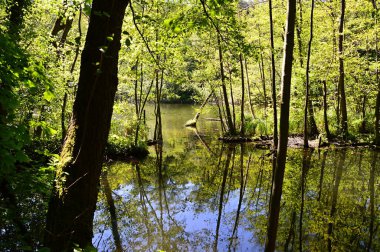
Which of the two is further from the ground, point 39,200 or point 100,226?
point 39,200

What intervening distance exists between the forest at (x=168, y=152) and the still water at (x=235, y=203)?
48 mm

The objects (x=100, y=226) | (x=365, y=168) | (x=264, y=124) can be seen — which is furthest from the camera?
(x=264, y=124)

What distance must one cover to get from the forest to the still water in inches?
1.9

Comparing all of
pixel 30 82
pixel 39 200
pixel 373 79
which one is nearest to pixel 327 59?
pixel 373 79

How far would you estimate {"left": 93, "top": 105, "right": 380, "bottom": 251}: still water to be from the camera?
7387 millimetres

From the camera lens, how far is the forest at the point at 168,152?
239cm

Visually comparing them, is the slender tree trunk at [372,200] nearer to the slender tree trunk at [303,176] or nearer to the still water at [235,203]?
the still water at [235,203]

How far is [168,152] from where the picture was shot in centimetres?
1864

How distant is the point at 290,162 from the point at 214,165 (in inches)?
136

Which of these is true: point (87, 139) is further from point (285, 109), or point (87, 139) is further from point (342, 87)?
point (342, 87)

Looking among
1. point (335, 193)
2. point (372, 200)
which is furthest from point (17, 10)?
point (372, 200)

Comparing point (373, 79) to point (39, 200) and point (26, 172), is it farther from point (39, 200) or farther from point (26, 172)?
point (26, 172)

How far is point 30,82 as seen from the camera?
331 cm

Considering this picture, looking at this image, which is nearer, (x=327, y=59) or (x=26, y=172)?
(x=26, y=172)
